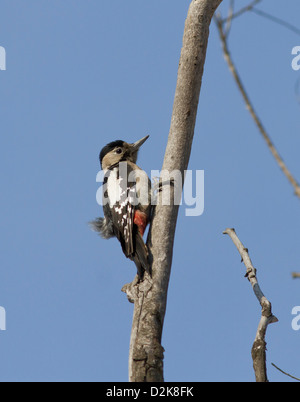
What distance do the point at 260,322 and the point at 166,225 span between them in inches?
38.1

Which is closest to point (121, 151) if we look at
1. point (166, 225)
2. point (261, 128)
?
point (166, 225)

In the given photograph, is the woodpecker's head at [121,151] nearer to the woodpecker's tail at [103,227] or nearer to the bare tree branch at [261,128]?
the woodpecker's tail at [103,227]

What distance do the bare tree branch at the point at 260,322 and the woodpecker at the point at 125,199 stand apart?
744mm

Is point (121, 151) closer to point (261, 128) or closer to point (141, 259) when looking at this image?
point (141, 259)

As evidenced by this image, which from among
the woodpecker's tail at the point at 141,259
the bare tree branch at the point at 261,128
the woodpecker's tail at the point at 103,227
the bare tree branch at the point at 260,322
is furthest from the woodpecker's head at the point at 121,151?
the bare tree branch at the point at 261,128

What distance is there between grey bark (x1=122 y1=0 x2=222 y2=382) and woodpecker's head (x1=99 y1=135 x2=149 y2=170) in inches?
75.5

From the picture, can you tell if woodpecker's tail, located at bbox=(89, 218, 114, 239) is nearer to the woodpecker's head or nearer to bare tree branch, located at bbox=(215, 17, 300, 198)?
the woodpecker's head

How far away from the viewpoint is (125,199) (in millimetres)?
4809

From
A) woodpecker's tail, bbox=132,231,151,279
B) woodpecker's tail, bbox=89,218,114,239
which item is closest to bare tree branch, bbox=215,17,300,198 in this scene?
woodpecker's tail, bbox=132,231,151,279

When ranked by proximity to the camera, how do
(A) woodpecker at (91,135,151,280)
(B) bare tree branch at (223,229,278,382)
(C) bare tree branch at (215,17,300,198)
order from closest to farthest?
1. (C) bare tree branch at (215,17,300,198)
2. (B) bare tree branch at (223,229,278,382)
3. (A) woodpecker at (91,135,151,280)

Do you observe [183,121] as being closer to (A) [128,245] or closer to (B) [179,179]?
Result: (B) [179,179]

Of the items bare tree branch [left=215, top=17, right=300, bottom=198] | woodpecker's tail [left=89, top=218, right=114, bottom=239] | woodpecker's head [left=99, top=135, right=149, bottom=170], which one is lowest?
bare tree branch [left=215, top=17, right=300, bottom=198]

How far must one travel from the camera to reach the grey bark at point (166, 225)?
3.01 meters

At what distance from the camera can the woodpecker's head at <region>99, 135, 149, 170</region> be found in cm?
567
